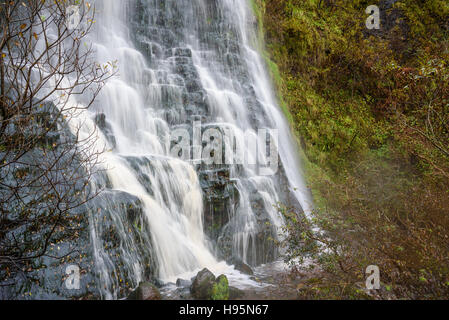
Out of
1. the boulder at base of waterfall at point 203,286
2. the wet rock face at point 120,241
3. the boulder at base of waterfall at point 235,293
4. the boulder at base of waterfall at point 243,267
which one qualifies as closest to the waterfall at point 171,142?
the wet rock face at point 120,241

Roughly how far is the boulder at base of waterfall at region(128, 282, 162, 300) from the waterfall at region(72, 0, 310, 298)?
12.9 inches

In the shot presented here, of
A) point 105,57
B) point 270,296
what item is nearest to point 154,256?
point 270,296

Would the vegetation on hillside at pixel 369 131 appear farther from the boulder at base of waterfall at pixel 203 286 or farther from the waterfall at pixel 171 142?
the boulder at base of waterfall at pixel 203 286

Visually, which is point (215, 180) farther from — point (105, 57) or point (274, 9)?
point (274, 9)

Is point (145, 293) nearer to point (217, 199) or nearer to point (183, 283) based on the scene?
point (183, 283)

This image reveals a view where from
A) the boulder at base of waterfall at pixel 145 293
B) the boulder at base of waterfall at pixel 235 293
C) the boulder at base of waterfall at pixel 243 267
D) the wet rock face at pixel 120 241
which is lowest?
the boulder at base of waterfall at pixel 235 293

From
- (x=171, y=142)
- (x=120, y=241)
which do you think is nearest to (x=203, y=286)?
(x=120, y=241)

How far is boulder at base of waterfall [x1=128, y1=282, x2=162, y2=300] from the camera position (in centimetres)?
430

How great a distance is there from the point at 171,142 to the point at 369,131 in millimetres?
Answer: 8664

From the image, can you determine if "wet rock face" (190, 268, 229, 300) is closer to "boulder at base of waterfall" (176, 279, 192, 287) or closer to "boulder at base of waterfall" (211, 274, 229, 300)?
"boulder at base of waterfall" (211, 274, 229, 300)

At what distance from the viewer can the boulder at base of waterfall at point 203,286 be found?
4.49 meters

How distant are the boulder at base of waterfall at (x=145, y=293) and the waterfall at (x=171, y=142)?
33 cm

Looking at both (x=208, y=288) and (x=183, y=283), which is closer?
(x=208, y=288)

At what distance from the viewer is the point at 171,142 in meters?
7.93
